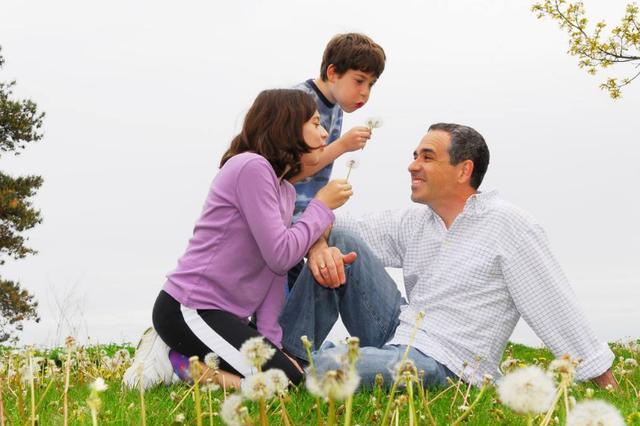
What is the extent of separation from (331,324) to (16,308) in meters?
12.7

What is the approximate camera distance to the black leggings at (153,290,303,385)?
4758 millimetres

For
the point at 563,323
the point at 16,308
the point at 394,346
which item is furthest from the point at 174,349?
the point at 16,308

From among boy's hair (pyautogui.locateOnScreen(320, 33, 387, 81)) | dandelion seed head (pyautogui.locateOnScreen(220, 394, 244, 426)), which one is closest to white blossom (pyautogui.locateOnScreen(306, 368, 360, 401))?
dandelion seed head (pyautogui.locateOnScreen(220, 394, 244, 426))

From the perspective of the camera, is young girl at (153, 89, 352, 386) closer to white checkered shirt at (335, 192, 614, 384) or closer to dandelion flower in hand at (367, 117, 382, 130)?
white checkered shirt at (335, 192, 614, 384)

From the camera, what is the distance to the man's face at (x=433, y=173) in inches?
223

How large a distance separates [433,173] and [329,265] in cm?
112

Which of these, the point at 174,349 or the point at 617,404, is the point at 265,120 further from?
the point at 617,404

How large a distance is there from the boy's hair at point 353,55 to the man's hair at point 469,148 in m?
1.38

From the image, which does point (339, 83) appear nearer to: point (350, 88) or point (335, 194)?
point (350, 88)

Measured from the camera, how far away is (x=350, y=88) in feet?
22.4

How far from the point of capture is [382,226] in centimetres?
618

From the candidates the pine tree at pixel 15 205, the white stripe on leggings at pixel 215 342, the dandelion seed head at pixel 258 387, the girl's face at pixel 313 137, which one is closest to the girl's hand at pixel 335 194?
the girl's face at pixel 313 137

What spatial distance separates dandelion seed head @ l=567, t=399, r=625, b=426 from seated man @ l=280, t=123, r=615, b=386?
3184 millimetres

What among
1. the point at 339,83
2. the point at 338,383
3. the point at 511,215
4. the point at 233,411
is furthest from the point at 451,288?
the point at 338,383
